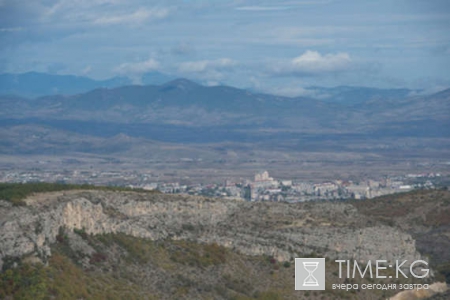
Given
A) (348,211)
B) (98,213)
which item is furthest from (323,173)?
(98,213)

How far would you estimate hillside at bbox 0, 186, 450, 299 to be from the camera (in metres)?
34.5

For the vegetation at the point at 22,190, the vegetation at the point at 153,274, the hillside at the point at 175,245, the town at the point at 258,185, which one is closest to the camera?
the vegetation at the point at 153,274

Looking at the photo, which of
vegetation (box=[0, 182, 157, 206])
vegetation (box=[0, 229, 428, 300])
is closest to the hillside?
vegetation (box=[0, 229, 428, 300])

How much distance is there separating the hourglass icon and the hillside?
0.66 m

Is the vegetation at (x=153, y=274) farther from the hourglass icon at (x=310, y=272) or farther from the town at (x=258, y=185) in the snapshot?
the town at (x=258, y=185)

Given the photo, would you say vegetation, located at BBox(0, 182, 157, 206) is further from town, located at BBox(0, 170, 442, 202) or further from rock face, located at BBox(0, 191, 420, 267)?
town, located at BBox(0, 170, 442, 202)

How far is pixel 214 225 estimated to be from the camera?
49.9 m

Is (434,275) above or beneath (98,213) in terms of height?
beneath

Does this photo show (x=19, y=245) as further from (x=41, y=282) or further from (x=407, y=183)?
(x=407, y=183)

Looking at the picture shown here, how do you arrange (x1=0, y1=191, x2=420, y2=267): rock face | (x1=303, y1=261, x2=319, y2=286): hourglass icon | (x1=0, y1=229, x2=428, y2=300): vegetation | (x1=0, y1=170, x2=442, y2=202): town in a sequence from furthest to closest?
(x1=0, y1=170, x2=442, y2=202): town < (x1=303, y1=261, x2=319, y2=286): hourglass icon < (x1=0, y1=191, x2=420, y2=267): rock face < (x1=0, y1=229, x2=428, y2=300): vegetation

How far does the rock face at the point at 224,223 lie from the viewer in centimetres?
4012

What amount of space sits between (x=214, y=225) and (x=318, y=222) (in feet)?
19.9

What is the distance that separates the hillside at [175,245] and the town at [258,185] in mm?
60304

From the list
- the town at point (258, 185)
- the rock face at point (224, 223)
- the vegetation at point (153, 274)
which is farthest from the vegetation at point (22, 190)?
the town at point (258, 185)
